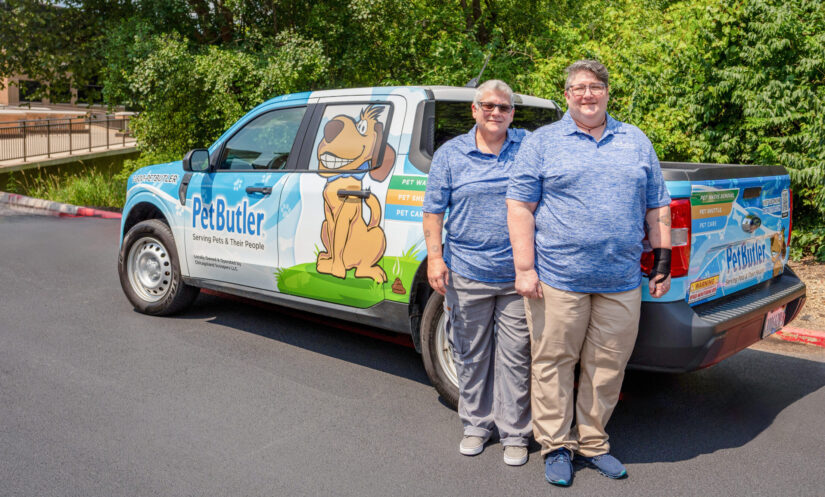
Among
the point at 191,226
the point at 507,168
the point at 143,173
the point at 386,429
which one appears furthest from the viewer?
the point at 143,173


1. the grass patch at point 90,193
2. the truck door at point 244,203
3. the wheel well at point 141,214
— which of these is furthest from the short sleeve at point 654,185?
the grass patch at point 90,193

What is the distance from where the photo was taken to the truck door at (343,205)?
462 centimetres

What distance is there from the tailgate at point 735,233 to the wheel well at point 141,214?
4.35 m

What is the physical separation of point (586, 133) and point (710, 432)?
1.95 meters

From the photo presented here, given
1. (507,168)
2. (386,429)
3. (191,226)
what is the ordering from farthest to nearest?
(191,226)
(386,429)
(507,168)

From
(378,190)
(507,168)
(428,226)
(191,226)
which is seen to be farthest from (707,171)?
(191,226)

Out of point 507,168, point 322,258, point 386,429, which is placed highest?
point 507,168

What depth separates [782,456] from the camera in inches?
152

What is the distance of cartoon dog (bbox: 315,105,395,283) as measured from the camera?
462 centimetres

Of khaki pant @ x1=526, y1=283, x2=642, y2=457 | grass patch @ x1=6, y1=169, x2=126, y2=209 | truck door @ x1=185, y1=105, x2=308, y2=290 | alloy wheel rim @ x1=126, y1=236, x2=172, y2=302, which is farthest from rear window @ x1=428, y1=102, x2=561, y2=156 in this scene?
grass patch @ x1=6, y1=169, x2=126, y2=209

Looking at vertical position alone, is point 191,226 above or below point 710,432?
above

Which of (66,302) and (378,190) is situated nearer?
(378,190)

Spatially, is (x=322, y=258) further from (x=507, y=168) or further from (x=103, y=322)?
(x=103, y=322)

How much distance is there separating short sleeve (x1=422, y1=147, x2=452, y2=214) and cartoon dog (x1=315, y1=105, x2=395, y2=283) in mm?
857
